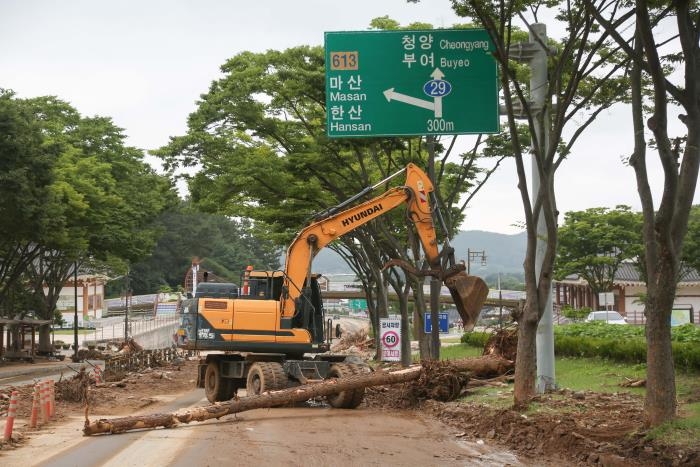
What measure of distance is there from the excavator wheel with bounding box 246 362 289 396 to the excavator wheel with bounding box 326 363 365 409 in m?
1.11

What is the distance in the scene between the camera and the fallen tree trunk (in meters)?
15.1

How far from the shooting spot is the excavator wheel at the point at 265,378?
19344 mm

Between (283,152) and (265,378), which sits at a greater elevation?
(283,152)

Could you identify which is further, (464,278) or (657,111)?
(464,278)

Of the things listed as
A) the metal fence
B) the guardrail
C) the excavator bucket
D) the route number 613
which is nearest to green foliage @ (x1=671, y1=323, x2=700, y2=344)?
the excavator bucket

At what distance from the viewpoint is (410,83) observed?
58.5 ft

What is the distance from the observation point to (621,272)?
63438 millimetres

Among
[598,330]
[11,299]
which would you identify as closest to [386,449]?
[598,330]

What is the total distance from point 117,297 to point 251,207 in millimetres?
89396

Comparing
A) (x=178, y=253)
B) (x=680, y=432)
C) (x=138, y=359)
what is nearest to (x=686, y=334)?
(x=680, y=432)

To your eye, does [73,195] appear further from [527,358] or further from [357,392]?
[527,358]

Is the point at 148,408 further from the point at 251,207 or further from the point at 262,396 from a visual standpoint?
the point at 251,207

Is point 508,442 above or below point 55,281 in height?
below

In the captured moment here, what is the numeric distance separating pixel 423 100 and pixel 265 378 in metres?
6.92
